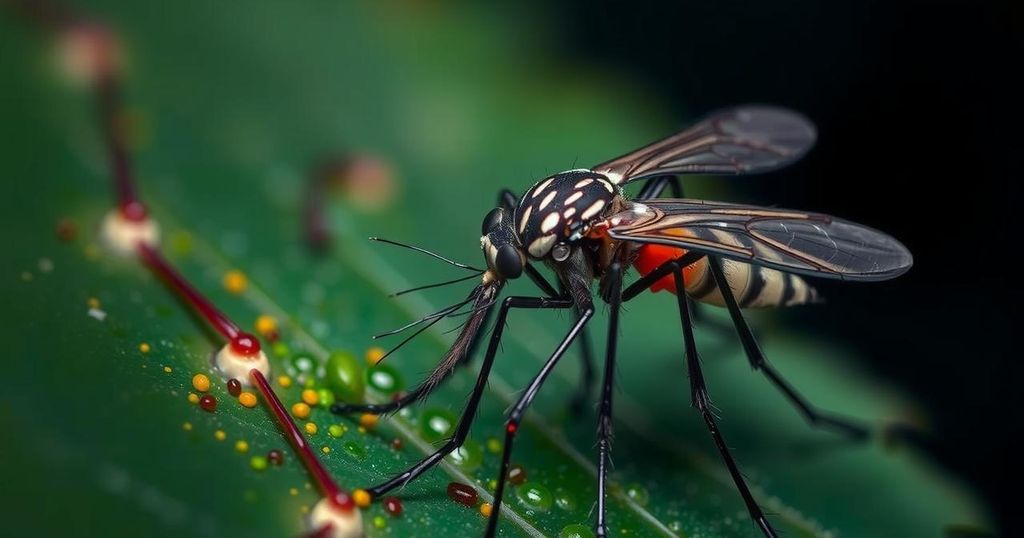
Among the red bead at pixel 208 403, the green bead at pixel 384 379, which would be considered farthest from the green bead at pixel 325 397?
the red bead at pixel 208 403

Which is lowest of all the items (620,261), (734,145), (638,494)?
(638,494)

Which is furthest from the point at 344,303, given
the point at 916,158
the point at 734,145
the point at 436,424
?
the point at 916,158

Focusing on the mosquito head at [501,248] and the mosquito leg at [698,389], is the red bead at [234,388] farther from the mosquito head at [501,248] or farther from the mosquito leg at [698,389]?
the mosquito leg at [698,389]

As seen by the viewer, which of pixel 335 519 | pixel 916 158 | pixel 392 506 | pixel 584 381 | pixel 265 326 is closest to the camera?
pixel 335 519

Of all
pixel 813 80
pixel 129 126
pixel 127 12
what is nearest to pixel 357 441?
pixel 129 126

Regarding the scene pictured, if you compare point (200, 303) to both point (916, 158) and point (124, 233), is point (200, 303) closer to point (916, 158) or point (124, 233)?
point (124, 233)

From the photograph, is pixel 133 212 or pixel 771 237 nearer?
pixel 771 237
